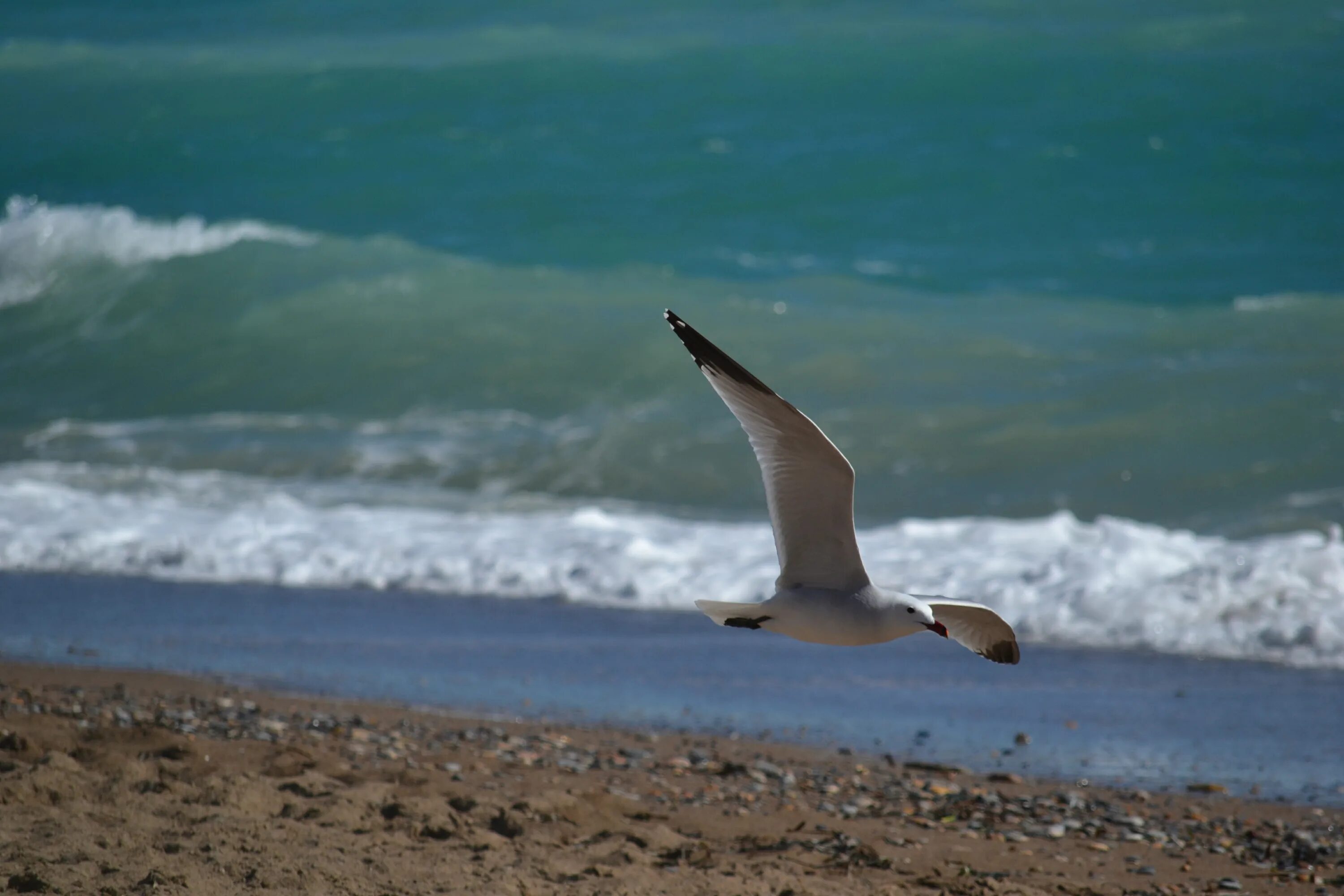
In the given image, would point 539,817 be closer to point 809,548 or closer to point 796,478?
point 809,548

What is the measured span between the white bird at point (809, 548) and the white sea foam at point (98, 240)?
52.7 feet

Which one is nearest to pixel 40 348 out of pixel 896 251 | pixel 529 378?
pixel 529 378

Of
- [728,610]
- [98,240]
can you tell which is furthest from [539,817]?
[98,240]

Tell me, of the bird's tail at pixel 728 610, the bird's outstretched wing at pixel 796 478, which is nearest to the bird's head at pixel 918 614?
the bird's outstretched wing at pixel 796 478

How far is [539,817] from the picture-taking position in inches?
191

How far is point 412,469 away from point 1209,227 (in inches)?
446

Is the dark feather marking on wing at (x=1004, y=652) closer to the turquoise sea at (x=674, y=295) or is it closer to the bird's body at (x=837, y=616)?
the bird's body at (x=837, y=616)

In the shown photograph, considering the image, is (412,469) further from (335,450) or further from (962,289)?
(962,289)

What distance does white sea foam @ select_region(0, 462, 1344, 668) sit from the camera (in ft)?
25.2

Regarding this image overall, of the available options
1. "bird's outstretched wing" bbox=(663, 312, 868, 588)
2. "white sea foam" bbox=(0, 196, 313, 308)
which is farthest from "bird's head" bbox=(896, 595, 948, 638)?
"white sea foam" bbox=(0, 196, 313, 308)

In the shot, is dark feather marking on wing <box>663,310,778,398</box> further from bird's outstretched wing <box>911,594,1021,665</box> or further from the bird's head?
bird's outstretched wing <box>911,594,1021,665</box>

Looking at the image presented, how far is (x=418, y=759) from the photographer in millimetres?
5621

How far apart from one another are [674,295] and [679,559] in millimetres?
8541

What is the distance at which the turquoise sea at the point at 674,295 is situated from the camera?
30.8 feet
